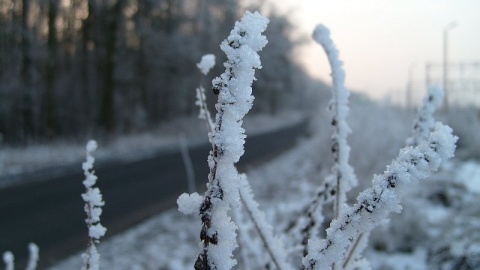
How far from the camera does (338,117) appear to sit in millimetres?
991

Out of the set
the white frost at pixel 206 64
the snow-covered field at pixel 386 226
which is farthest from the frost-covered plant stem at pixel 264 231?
the snow-covered field at pixel 386 226

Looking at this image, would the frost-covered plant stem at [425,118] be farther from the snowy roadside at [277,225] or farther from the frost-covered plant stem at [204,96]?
the snowy roadside at [277,225]

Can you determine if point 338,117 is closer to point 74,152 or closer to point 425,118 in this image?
point 425,118

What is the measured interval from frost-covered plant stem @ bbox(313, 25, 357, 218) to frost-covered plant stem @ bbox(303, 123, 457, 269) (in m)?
0.35

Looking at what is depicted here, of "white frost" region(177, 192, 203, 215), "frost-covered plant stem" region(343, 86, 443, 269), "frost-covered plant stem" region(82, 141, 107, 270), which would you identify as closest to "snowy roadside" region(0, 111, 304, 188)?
"frost-covered plant stem" region(343, 86, 443, 269)

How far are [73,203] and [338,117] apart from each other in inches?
388

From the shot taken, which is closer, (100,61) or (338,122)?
(338,122)

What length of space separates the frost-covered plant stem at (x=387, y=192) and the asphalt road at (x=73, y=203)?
657 centimetres

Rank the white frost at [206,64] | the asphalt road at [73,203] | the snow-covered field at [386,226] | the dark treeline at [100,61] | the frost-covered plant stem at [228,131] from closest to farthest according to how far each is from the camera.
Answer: the frost-covered plant stem at [228,131], the white frost at [206,64], the snow-covered field at [386,226], the asphalt road at [73,203], the dark treeline at [100,61]

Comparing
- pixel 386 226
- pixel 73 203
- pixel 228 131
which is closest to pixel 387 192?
pixel 228 131

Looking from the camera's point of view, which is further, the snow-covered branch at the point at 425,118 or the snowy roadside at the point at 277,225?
the snowy roadside at the point at 277,225

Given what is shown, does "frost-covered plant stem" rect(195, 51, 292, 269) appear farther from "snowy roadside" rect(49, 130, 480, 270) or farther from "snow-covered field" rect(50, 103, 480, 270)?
"snowy roadside" rect(49, 130, 480, 270)

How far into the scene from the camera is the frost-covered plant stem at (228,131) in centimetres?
54

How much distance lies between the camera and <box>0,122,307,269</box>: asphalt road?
7227 millimetres
